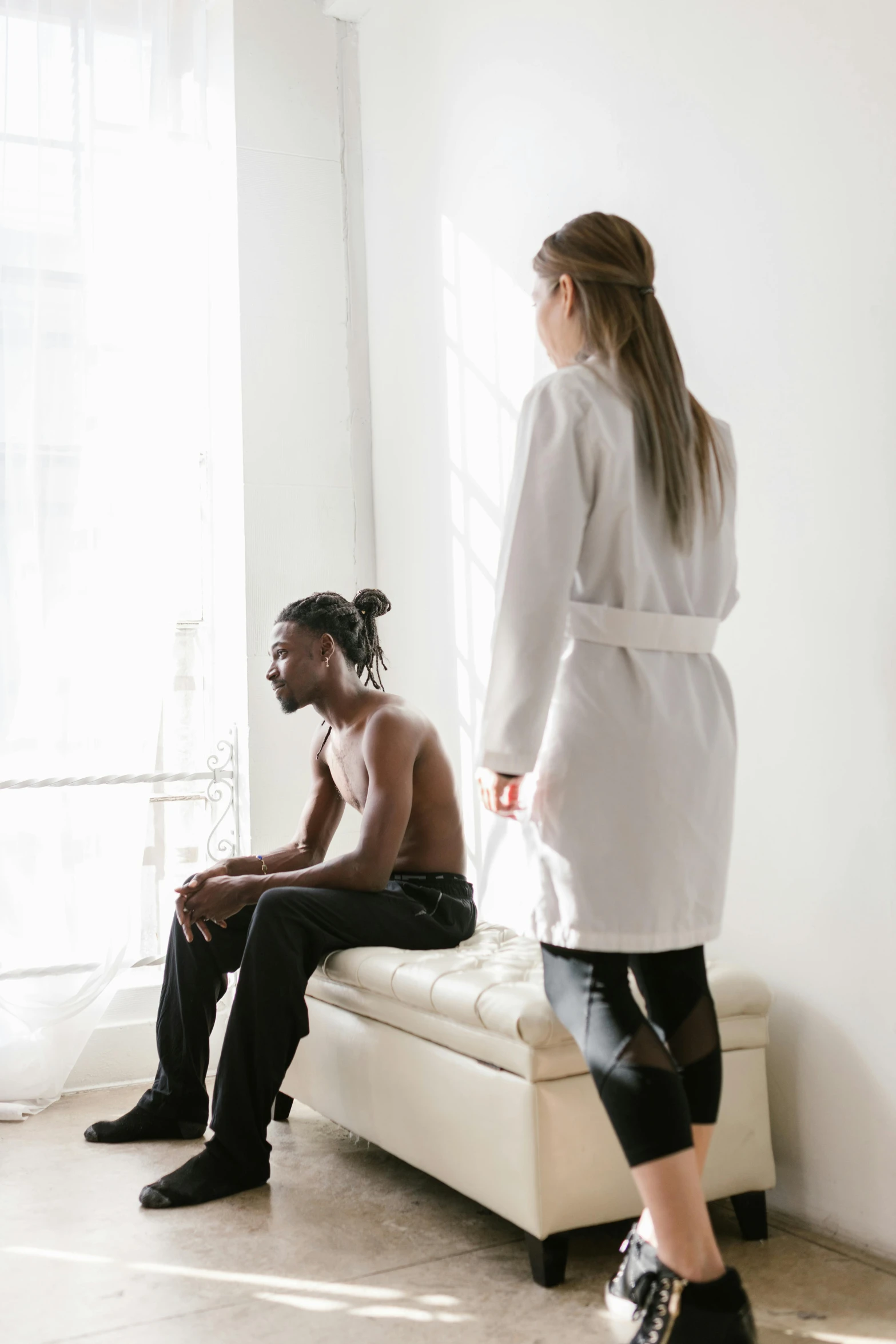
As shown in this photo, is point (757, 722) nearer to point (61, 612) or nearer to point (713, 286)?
point (713, 286)

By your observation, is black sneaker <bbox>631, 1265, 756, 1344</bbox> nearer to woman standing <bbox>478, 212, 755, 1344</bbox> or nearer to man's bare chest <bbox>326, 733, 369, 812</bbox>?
woman standing <bbox>478, 212, 755, 1344</bbox>

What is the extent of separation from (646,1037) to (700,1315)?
0.33m

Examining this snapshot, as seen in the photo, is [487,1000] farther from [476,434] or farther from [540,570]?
[476,434]

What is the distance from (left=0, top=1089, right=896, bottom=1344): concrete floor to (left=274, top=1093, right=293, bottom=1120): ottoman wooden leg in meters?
0.31

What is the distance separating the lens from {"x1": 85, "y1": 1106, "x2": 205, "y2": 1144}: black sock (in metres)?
2.89

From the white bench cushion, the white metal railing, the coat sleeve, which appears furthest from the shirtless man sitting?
the coat sleeve

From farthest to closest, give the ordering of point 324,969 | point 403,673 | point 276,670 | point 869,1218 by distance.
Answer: point 403,673, point 276,670, point 324,969, point 869,1218

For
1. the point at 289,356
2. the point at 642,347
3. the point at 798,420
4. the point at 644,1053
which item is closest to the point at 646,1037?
the point at 644,1053

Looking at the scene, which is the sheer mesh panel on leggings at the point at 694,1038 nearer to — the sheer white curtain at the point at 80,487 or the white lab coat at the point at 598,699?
the white lab coat at the point at 598,699

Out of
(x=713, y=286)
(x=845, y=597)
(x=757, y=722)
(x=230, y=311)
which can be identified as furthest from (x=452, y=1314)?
(x=230, y=311)

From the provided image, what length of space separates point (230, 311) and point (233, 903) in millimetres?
1969

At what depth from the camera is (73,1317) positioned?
1.98 meters

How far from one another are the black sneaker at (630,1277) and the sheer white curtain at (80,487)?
1839 millimetres

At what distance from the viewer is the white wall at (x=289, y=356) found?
3.73 metres
